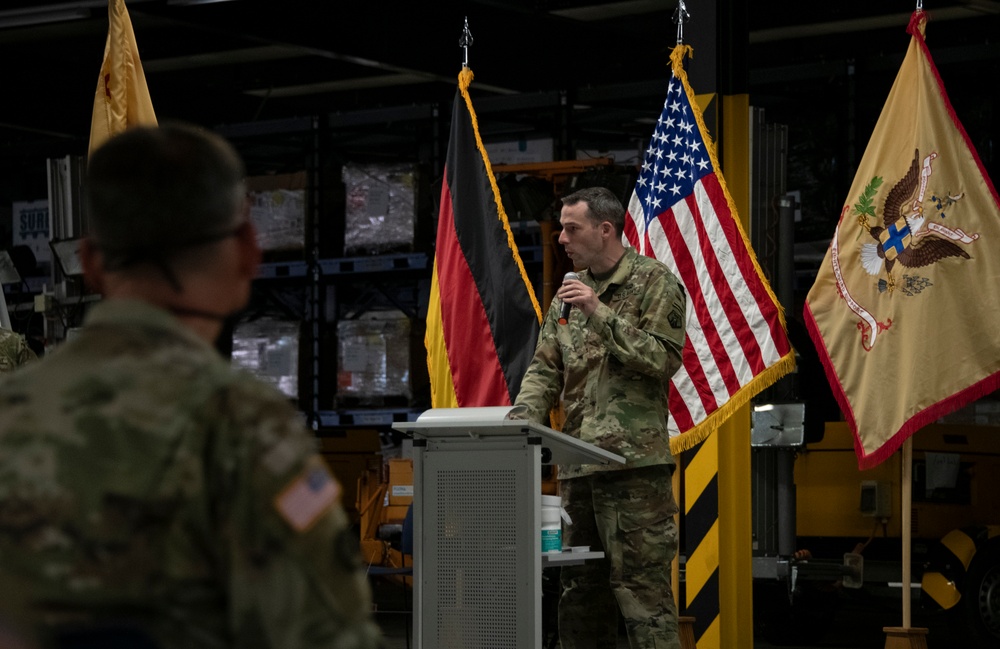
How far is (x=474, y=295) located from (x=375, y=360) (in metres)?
3.70

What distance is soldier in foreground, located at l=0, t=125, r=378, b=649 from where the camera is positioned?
1.70 metres

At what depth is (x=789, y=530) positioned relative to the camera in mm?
9422

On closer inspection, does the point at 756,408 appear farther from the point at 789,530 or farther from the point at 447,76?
the point at 447,76

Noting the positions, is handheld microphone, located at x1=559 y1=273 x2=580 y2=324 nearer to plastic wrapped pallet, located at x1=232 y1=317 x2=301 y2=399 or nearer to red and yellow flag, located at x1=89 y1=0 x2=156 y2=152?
red and yellow flag, located at x1=89 y1=0 x2=156 y2=152

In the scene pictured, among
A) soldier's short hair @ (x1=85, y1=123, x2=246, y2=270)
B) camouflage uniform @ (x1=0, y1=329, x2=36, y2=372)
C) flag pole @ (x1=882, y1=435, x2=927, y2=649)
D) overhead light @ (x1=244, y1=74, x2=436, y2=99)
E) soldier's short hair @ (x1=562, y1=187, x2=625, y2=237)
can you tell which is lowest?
flag pole @ (x1=882, y1=435, x2=927, y2=649)

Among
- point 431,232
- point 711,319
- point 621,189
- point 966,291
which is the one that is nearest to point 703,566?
point 711,319

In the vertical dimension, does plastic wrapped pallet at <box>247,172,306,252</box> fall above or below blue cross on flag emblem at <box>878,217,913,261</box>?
above

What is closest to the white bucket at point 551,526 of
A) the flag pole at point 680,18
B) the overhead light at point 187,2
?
the flag pole at point 680,18

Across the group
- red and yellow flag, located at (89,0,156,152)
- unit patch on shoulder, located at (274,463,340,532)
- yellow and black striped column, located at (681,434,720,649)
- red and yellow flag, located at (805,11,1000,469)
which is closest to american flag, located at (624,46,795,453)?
yellow and black striped column, located at (681,434,720,649)

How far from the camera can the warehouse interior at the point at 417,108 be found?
1097 centimetres

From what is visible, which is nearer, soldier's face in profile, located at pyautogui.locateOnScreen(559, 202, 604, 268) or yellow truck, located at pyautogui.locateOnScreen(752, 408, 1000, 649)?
soldier's face in profile, located at pyautogui.locateOnScreen(559, 202, 604, 268)

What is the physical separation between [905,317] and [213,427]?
19.8 ft

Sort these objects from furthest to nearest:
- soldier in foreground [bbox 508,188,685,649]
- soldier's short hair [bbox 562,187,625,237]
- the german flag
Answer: the german flag, soldier's short hair [bbox 562,187,625,237], soldier in foreground [bbox 508,188,685,649]

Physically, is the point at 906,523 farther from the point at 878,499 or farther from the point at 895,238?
the point at 878,499
